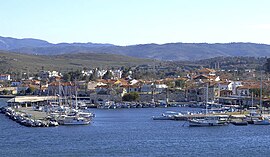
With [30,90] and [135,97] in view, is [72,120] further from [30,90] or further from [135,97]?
[30,90]

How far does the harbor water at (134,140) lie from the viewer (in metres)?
22.0

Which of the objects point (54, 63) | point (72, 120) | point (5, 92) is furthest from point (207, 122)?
point (54, 63)

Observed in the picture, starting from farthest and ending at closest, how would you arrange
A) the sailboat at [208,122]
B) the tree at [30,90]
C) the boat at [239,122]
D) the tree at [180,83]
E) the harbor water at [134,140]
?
1. the tree at [30,90]
2. the tree at [180,83]
3. the boat at [239,122]
4. the sailboat at [208,122]
5. the harbor water at [134,140]

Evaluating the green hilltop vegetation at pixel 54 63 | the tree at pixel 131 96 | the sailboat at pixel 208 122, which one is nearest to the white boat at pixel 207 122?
the sailboat at pixel 208 122

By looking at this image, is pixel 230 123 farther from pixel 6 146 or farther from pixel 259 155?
pixel 6 146

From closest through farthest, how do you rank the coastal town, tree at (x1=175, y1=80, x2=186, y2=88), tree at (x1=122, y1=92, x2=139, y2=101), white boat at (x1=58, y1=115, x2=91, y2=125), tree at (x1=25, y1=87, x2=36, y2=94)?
white boat at (x1=58, y1=115, x2=91, y2=125) < the coastal town < tree at (x1=122, y1=92, x2=139, y2=101) < tree at (x1=175, y1=80, x2=186, y2=88) < tree at (x1=25, y1=87, x2=36, y2=94)

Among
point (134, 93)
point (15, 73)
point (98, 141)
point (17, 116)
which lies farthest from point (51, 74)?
point (98, 141)

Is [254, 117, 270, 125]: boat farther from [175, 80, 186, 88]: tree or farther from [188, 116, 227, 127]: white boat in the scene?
[175, 80, 186, 88]: tree

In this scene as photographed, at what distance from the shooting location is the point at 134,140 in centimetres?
2512

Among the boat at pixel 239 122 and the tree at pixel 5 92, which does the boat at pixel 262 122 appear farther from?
the tree at pixel 5 92

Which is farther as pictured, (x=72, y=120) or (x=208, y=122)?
(x=72, y=120)

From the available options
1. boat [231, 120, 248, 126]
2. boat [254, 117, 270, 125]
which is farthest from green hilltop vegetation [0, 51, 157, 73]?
boat [254, 117, 270, 125]

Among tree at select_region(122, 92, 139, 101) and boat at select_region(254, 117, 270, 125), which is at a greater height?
tree at select_region(122, 92, 139, 101)

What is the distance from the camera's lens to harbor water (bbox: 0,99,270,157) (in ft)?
72.3
